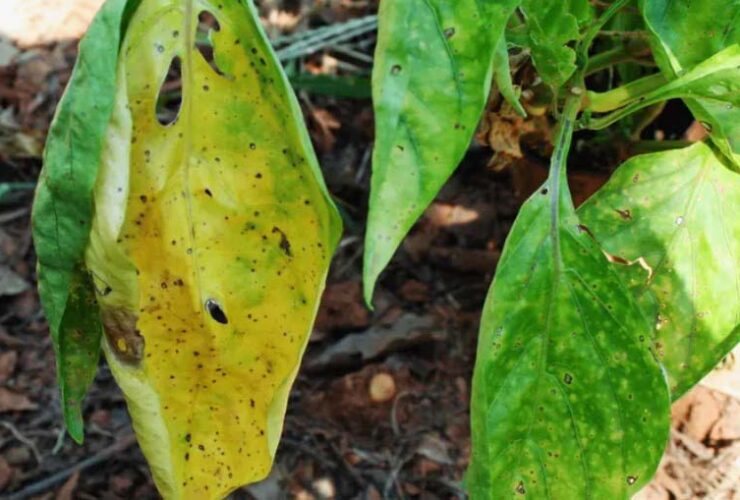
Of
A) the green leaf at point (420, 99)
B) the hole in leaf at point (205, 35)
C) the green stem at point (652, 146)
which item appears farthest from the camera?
the hole in leaf at point (205, 35)

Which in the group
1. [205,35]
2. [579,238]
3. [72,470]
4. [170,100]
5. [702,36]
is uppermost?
[702,36]

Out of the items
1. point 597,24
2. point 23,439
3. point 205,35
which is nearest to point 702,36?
point 597,24

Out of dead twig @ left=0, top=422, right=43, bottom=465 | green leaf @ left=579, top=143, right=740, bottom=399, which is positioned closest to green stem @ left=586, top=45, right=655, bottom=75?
green leaf @ left=579, top=143, right=740, bottom=399

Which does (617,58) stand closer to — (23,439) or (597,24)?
(597,24)

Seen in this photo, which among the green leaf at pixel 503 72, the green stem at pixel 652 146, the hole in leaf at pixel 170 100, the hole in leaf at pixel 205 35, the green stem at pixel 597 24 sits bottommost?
the hole in leaf at pixel 170 100

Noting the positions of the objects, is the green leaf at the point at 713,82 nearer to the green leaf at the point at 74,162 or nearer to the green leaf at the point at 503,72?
the green leaf at the point at 503,72

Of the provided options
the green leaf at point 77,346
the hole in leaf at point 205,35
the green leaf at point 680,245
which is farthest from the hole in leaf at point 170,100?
the green leaf at point 680,245

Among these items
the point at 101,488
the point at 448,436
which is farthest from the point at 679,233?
the point at 101,488
